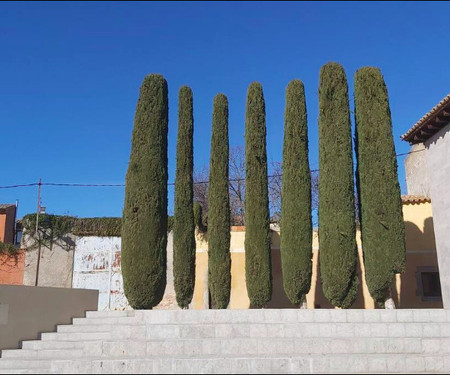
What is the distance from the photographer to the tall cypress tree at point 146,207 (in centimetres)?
1187

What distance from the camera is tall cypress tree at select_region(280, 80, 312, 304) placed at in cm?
1246

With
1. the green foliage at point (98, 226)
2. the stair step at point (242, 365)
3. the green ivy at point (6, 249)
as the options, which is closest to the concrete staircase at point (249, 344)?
the stair step at point (242, 365)

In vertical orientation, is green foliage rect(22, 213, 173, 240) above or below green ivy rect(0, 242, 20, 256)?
above

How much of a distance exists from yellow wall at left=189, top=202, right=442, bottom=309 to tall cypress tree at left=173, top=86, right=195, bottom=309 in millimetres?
3260

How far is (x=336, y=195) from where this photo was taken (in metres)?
12.2

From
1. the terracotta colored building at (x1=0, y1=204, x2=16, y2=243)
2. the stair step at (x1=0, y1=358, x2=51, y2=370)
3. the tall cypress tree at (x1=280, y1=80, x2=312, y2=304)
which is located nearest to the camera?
the stair step at (x1=0, y1=358, x2=51, y2=370)

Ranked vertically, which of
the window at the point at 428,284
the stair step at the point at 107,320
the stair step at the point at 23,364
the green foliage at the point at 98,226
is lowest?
the stair step at the point at 23,364

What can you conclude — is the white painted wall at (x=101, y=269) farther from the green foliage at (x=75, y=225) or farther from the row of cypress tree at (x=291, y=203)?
the row of cypress tree at (x=291, y=203)

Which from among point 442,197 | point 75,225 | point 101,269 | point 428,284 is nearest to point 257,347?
point 442,197

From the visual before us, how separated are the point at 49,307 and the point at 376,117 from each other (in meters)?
9.66

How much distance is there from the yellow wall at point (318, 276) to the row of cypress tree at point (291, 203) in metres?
3.08

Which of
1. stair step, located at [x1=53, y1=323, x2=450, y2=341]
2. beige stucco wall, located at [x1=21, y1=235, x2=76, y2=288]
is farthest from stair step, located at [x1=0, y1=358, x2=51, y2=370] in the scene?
beige stucco wall, located at [x1=21, y1=235, x2=76, y2=288]

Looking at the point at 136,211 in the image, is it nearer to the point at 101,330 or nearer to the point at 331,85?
the point at 101,330

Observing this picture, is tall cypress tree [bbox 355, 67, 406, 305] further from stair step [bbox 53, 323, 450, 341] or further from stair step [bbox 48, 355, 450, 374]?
stair step [bbox 48, 355, 450, 374]
